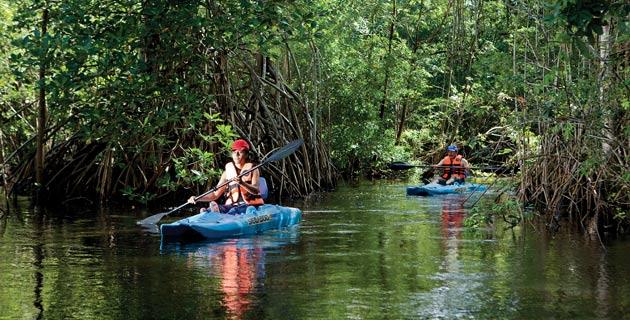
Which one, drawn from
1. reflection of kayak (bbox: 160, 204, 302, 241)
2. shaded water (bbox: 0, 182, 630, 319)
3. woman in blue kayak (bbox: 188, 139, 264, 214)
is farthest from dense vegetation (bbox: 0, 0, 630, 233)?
reflection of kayak (bbox: 160, 204, 302, 241)

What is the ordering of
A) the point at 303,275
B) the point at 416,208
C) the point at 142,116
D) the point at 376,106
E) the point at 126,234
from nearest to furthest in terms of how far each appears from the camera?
the point at 303,275
the point at 126,234
the point at 142,116
the point at 416,208
the point at 376,106

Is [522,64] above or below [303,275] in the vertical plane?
above

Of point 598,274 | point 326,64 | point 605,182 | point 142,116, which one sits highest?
point 326,64

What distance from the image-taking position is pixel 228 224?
11266mm

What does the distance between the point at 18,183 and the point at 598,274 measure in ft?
36.1

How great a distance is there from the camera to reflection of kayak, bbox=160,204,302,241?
1080cm

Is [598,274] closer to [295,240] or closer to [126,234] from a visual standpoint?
[295,240]

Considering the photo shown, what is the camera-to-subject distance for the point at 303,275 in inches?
333

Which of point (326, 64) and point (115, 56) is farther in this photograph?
point (326, 64)

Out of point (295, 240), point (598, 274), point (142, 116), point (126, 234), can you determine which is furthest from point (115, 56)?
point (598, 274)

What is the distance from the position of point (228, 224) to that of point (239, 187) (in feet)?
3.28

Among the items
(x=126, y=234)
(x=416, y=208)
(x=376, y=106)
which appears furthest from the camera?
(x=376, y=106)

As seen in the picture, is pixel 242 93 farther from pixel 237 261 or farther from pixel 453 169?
pixel 237 261

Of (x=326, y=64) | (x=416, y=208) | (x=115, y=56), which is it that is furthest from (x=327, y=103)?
(x=115, y=56)
